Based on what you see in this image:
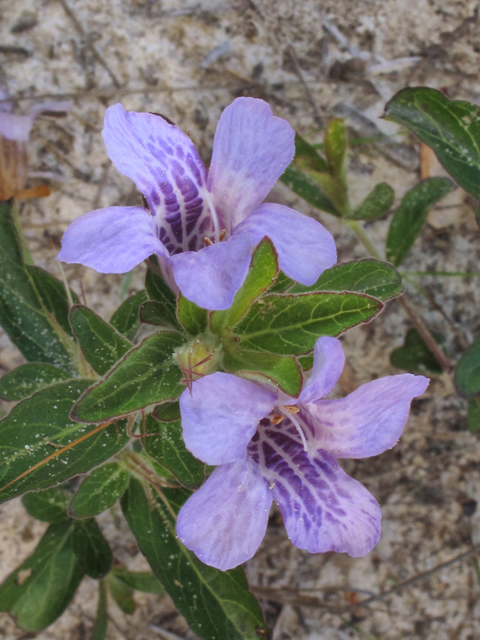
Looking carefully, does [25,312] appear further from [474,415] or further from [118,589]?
[474,415]

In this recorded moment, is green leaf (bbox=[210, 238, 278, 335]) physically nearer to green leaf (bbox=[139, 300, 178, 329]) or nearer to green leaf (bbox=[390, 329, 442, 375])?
green leaf (bbox=[139, 300, 178, 329])

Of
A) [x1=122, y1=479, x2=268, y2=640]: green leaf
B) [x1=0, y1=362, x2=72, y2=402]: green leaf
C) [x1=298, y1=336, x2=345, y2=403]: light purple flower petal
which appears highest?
[x1=298, y1=336, x2=345, y2=403]: light purple flower petal

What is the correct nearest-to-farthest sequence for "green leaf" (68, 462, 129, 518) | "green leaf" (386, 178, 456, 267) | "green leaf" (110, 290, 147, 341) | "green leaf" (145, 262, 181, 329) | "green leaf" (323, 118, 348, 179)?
1. "green leaf" (145, 262, 181, 329)
2. "green leaf" (68, 462, 129, 518)
3. "green leaf" (110, 290, 147, 341)
4. "green leaf" (323, 118, 348, 179)
5. "green leaf" (386, 178, 456, 267)

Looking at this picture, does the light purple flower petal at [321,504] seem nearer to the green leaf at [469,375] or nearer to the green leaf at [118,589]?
the green leaf at [469,375]

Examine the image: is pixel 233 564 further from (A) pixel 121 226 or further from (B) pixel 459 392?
(B) pixel 459 392

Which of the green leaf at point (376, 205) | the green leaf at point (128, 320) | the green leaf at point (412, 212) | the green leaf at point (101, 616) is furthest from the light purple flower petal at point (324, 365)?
the green leaf at point (101, 616)

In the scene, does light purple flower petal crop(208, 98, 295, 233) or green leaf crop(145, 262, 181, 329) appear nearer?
light purple flower petal crop(208, 98, 295, 233)

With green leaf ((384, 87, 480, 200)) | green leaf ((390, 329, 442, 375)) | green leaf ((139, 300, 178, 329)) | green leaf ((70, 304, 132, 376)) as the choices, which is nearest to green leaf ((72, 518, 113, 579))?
green leaf ((70, 304, 132, 376))

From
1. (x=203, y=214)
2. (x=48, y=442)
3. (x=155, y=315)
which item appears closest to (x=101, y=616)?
(x=48, y=442)
